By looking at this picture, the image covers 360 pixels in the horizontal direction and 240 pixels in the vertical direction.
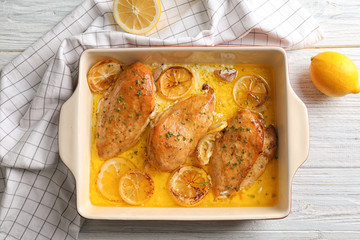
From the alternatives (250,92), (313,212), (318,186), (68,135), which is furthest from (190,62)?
(313,212)

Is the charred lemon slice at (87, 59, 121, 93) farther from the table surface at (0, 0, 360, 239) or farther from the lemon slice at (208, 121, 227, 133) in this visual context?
the table surface at (0, 0, 360, 239)

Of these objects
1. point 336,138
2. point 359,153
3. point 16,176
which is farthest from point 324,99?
point 16,176

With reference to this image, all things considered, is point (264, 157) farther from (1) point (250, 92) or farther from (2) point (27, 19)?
(2) point (27, 19)

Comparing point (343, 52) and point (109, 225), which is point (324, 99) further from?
point (109, 225)

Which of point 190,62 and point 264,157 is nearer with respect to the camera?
point 264,157

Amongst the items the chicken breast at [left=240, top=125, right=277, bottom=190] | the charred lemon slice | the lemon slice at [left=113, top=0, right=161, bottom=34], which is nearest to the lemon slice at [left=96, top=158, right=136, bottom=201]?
the charred lemon slice


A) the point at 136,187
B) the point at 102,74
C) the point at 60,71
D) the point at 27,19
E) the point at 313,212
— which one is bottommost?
the point at 313,212
